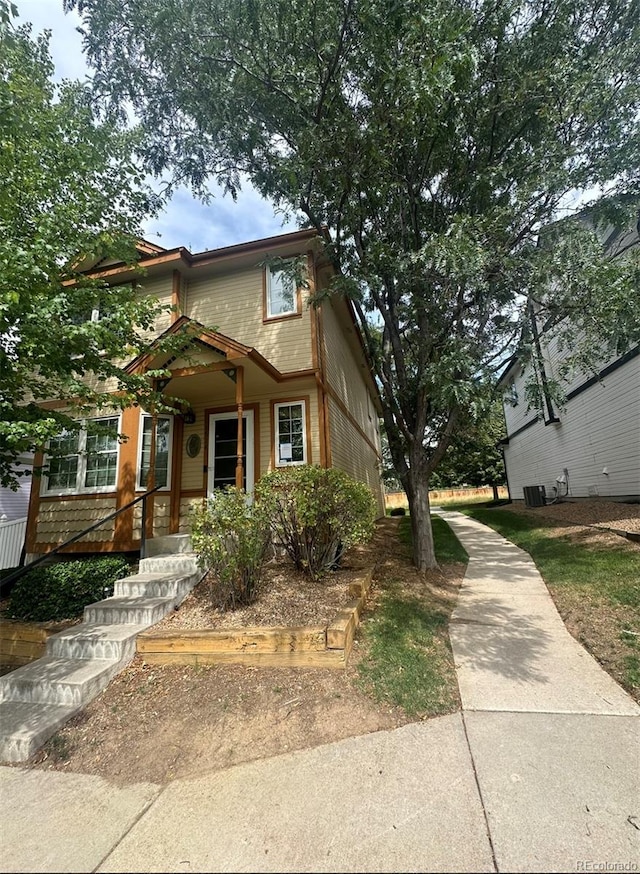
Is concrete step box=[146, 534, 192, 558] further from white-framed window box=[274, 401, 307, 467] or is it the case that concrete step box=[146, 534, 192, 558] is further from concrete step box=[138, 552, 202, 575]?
white-framed window box=[274, 401, 307, 467]

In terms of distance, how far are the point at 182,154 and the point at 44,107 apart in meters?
2.87

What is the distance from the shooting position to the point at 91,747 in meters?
3.16

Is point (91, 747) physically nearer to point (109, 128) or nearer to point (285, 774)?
point (285, 774)

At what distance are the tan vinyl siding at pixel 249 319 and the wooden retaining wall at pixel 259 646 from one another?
17.7 feet

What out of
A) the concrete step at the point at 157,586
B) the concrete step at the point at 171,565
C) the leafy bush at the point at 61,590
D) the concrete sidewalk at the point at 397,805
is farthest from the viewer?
the concrete step at the point at 171,565

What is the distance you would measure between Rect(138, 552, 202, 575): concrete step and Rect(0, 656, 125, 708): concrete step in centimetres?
190

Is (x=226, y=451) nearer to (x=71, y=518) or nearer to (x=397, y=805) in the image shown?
(x=71, y=518)

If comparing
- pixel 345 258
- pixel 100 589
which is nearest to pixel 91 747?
pixel 100 589

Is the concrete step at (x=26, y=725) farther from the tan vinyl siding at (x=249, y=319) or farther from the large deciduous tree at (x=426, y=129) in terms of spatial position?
the tan vinyl siding at (x=249, y=319)

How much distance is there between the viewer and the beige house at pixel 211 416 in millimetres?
7980

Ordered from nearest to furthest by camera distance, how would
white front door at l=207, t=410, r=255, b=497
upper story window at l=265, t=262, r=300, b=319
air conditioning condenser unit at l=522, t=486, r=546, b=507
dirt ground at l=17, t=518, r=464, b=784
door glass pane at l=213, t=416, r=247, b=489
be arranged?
dirt ground at l=17, t=518, r=464, b=784 < white front door at l=207, t=410, r=255, b=497 < door glass pane at l=213, t=416, r=247, b=489 < upper story window at l=265, t=262, r=300, b=319 < air conditioning condenser unit at l=522, t=486, r=546, b=507

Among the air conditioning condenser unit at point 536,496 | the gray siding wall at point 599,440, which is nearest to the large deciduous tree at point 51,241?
the gray siding wall at point 599,440

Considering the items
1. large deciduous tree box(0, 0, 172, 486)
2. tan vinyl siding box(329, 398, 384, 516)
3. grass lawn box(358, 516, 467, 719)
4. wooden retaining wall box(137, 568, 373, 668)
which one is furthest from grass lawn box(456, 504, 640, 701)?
large deciduous tree box(0, 0, 172, 486)

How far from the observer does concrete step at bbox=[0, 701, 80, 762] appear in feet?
10.4
